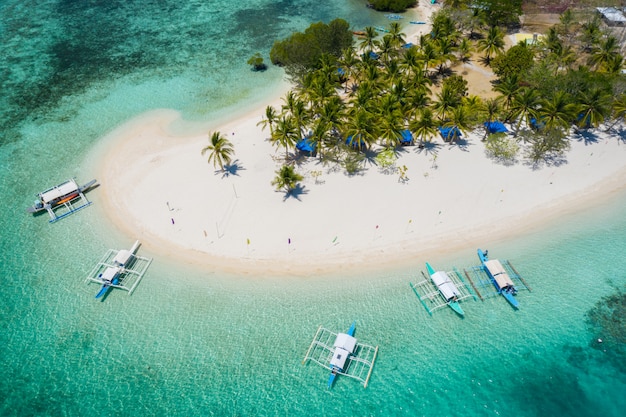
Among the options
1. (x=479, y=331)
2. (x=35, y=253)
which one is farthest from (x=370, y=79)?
(x=35, y=253)

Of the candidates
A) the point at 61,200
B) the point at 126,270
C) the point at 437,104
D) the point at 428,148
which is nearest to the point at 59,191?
the point at 61,200

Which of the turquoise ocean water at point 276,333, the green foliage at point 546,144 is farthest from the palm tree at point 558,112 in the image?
the turquoise ocean water at point 276,333

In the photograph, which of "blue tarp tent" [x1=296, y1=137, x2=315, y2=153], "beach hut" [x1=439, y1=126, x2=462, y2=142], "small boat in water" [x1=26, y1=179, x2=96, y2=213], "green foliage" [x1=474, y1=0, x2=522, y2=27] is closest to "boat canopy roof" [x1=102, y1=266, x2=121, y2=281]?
"small boat in water" [x1=26, y1=179, x2=96, y2=213]

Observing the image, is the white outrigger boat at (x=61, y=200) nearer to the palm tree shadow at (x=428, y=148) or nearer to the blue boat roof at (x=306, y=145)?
the blue boat roof at (x=306, y=145)

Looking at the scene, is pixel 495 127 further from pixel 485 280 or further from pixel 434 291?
pixel 434 291

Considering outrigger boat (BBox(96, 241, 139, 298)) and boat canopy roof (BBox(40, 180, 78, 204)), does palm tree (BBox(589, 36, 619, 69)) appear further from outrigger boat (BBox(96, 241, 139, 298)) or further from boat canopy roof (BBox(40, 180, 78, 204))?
boat canopy roof (BBox(40, 180, 78, 204))

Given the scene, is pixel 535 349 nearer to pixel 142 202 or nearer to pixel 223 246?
pixel 223 246
